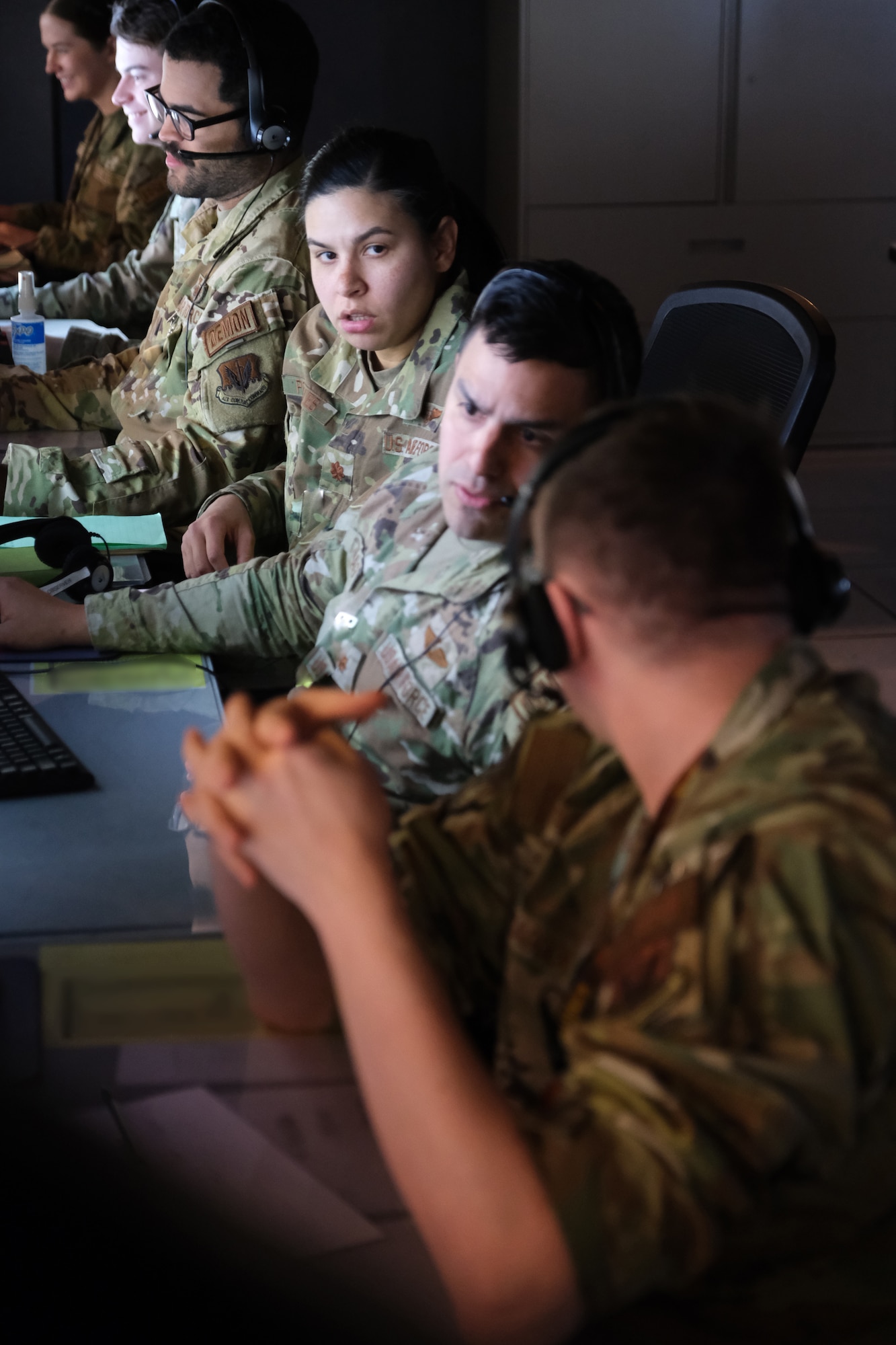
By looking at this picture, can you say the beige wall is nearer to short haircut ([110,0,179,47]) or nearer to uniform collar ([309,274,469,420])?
short haircut ([110,0,179,47])

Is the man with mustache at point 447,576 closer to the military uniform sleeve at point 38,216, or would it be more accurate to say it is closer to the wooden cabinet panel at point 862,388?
the military uniform sleeve at point 38,216

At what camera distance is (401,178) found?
169cm

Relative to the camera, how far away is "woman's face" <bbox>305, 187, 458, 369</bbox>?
5.59 feet

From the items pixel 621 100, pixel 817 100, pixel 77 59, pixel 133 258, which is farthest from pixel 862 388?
pixel 77 59

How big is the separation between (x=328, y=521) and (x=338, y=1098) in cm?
125

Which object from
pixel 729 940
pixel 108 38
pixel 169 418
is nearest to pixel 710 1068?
pixel 729 940

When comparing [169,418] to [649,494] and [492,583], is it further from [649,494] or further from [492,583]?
[649,494]

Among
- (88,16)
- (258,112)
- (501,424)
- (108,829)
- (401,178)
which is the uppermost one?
(88,16)

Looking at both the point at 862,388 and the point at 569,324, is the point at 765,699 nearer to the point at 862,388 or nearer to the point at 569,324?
the point at 569,324

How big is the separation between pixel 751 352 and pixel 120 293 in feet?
8.17

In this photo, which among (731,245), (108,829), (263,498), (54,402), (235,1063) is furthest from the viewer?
(731,245)

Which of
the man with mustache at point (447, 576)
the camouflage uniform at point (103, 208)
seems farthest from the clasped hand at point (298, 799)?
the camouflage uniform at point (103, 208)

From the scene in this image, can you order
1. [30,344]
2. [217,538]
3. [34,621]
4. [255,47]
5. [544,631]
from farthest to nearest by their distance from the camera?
[30,344] → [255,47] → [217,538] → [34,621] → [544,631]

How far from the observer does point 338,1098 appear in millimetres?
759
